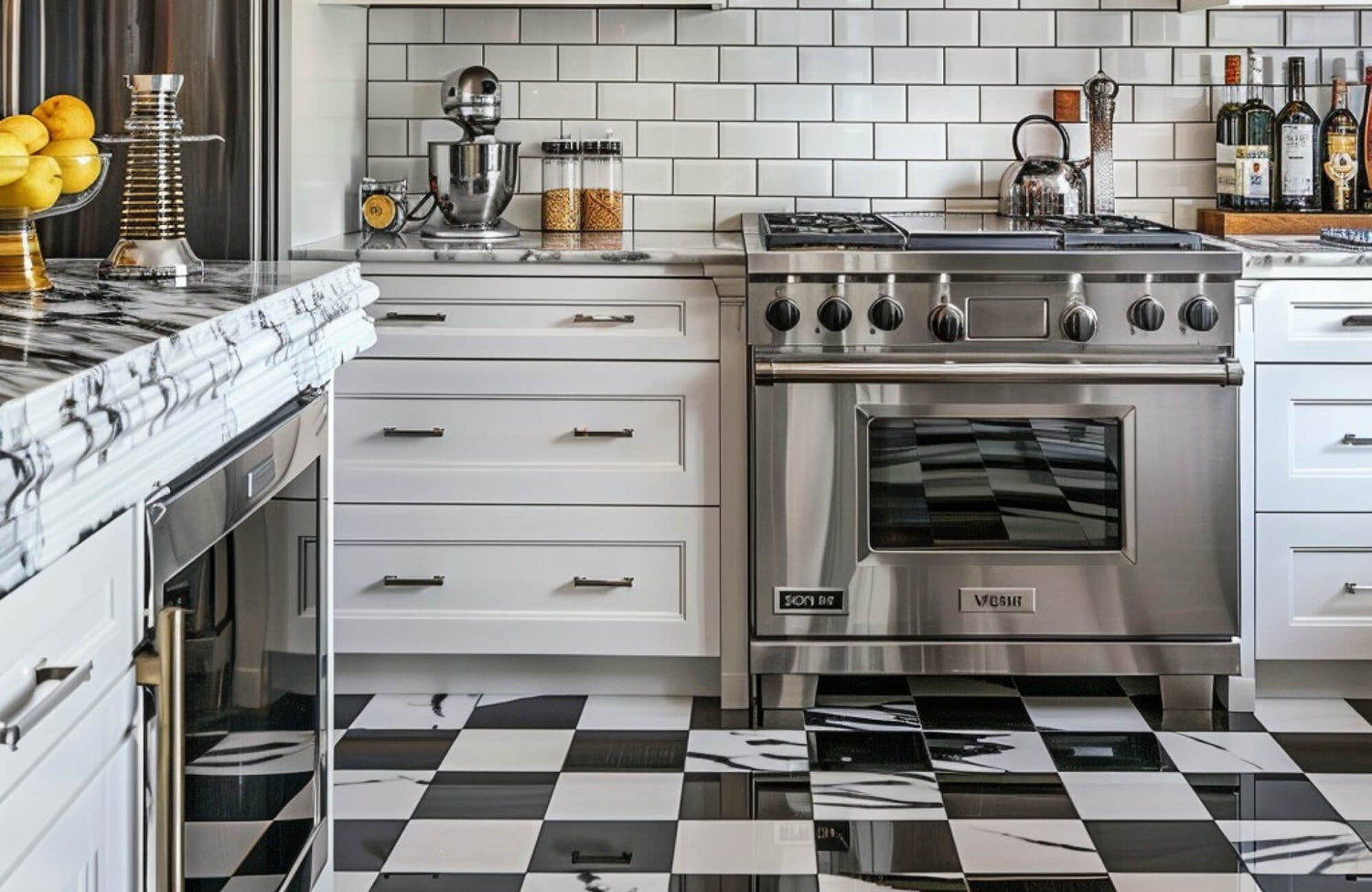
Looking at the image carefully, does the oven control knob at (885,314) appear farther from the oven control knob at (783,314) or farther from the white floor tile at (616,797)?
the white floor tile at (616,797)

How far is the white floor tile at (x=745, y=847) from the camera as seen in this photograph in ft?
7.73

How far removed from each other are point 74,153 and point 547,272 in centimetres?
148

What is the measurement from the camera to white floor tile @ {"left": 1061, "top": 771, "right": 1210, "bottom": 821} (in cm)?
255

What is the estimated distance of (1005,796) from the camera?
8.66 feet

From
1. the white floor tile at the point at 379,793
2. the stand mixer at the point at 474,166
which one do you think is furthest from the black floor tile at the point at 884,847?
the stand mixer at the point at 474,166

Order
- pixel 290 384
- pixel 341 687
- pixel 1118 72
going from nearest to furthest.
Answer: pixel 290 384 → pixel 341 687 → pixel 1118 72

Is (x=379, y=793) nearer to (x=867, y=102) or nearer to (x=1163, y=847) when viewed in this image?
(x=1163, y=847)

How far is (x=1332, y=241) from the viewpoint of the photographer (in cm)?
315

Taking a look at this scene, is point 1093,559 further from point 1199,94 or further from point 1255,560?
point 1199,94

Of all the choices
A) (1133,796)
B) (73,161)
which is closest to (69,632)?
(73,161)

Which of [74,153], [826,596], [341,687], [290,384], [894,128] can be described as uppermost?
[894,128]

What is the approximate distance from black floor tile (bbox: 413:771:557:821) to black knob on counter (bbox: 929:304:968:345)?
1028mm

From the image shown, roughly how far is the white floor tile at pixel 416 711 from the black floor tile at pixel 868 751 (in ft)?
2.19

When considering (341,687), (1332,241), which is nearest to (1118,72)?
(1332,241)
